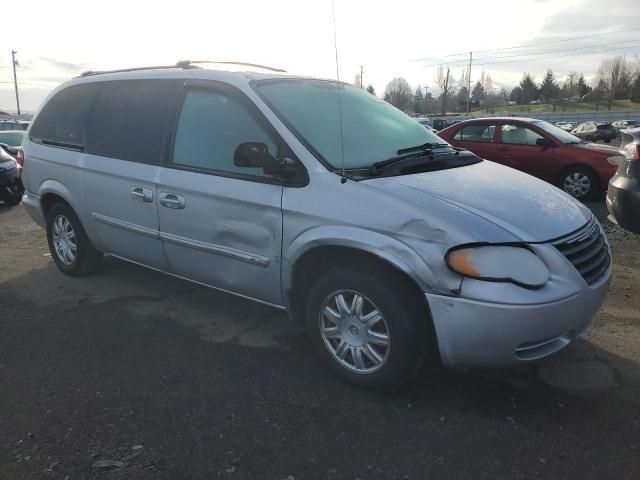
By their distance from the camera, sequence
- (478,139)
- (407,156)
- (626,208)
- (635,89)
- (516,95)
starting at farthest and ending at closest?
(516,95) → (635,89) → (478,139) → (626,208) → (407,156)

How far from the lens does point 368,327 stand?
2982mm

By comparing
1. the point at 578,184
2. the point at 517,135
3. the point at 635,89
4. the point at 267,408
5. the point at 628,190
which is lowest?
the point at 267,408

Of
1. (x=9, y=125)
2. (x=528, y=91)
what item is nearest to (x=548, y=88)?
(x=528, y=91)

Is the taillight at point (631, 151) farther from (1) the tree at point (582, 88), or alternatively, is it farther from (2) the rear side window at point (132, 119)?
(1) the tree at point (582, 88)

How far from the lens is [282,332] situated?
→ 3926 millimetres

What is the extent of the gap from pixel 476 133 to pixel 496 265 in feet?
27.6

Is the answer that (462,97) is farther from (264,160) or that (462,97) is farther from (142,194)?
(264,160)

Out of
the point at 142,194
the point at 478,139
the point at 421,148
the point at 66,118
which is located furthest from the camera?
the point at 478,139

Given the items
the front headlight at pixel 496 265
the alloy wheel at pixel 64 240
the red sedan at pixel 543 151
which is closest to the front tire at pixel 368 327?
the front headlight at pixel 496 265

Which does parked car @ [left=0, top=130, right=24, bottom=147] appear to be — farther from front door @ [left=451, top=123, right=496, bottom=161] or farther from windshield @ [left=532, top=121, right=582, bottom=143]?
windshield @ [left=532, top=121, right=582, bottom=143]

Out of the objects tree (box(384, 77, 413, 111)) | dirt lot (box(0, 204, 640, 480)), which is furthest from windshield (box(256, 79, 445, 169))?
tree (box(384, 77, 413, 111))

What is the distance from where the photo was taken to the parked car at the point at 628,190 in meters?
4.98

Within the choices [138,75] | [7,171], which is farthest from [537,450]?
[7,171]

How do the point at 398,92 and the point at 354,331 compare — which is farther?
the point at 398,92
